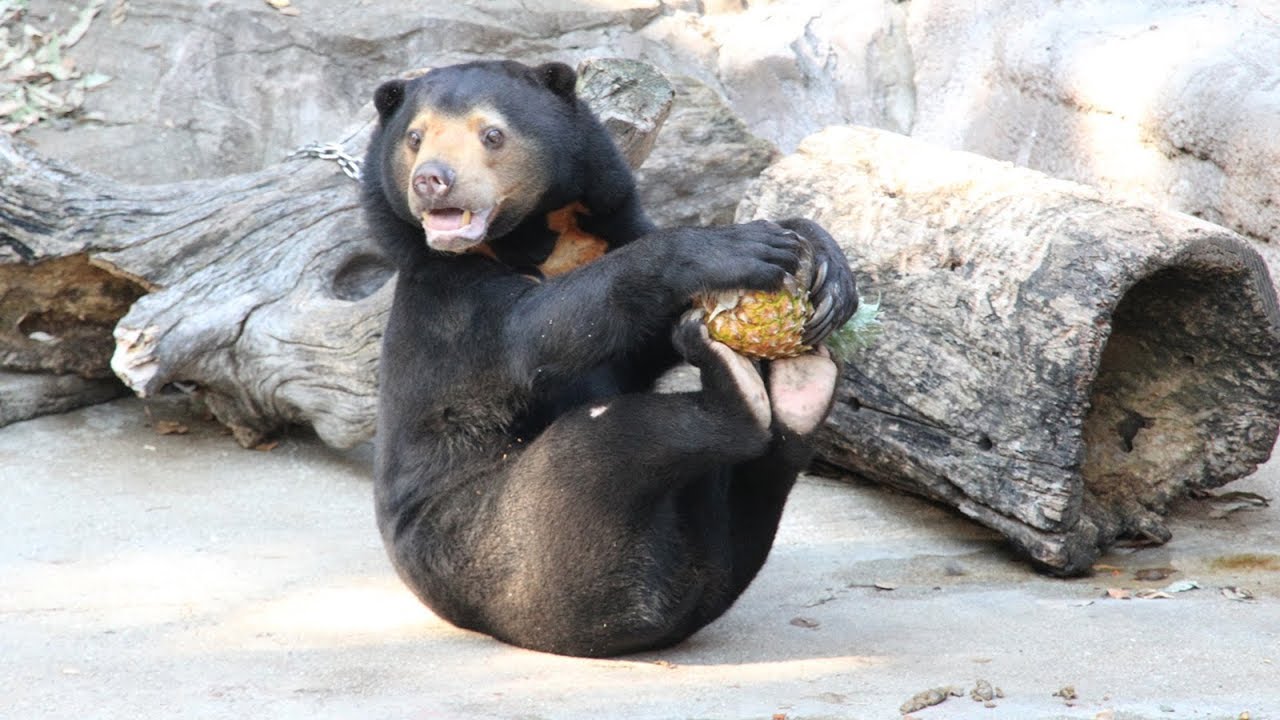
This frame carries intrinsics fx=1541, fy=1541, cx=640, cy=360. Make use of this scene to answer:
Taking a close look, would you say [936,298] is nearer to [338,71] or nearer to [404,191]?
[404,191]

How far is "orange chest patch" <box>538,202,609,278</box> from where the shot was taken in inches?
192

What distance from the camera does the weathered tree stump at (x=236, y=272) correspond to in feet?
20.1

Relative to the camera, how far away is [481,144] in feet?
15.2

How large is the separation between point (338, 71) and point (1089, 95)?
397 cm

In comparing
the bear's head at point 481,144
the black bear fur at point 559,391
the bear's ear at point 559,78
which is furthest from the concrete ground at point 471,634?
the bear's ear at point 559,78

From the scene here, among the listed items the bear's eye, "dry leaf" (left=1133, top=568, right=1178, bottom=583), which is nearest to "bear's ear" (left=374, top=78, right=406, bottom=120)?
the bear's eye

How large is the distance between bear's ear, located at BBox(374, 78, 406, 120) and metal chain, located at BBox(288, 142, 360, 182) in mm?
1621

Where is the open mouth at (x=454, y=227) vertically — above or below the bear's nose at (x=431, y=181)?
below

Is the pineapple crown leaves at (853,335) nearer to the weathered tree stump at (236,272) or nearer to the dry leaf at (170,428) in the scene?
the weathered tree stump at (236,272)

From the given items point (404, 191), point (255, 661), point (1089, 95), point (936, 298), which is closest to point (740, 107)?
point (1089, 95)

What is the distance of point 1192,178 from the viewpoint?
7168 millimetres

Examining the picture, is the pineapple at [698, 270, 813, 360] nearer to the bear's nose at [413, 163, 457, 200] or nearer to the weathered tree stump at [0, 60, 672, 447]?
the bear's nose at [413, 163, 457, 200]

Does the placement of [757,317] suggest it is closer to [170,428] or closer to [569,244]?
[569,244]

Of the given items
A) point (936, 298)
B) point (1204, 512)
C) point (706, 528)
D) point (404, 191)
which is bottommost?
point (1204, 512)
